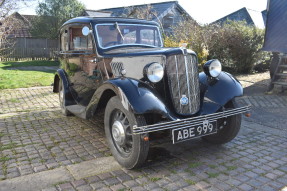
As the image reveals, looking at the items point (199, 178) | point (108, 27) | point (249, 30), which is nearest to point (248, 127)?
point (199, 178)

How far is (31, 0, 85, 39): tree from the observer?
23.9 meters

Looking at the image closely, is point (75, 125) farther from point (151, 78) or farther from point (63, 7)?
point (63, 7)

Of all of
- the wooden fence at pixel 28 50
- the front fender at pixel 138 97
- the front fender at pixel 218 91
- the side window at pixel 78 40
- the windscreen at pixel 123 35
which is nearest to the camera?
the front fender at pixel 138 97

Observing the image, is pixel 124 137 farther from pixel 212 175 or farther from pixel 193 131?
pixel 212 175

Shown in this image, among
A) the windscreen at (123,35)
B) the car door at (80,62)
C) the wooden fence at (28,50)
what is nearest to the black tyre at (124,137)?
the car door at (80,62)

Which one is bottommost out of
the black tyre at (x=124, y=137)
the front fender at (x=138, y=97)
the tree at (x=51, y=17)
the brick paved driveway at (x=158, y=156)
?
the brick paved driveway at (x=158, y=156)

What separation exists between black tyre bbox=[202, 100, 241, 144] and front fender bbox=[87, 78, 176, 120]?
1.05 metres

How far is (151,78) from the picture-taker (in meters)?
3.19

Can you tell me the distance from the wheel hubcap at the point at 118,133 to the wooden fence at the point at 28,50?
612 inches

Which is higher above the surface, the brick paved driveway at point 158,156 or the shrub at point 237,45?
the shrub at point 237,45

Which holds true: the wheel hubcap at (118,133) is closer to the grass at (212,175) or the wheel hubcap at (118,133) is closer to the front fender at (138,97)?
the front fender at (138,97)

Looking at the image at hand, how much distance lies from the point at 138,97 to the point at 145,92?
0.14 meters

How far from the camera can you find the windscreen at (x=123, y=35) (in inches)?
163

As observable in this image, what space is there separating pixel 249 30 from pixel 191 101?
31.6 ft
